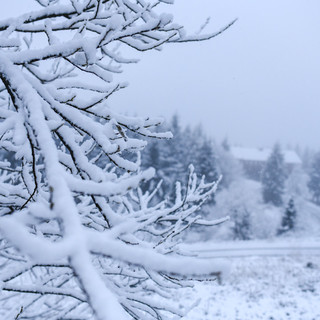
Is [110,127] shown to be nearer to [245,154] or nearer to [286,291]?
[286,291]

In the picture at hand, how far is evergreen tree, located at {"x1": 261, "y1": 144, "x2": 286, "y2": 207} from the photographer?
3816 cm

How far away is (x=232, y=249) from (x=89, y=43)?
19510mm

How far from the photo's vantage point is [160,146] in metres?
28.3

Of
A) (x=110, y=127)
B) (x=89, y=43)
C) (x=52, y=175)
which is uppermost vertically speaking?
(x=89, y=43)

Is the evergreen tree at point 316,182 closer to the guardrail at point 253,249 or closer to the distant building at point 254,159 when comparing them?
the distant building at point 254,159

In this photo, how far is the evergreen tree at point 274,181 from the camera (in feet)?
125

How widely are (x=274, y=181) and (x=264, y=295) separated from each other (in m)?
30.2

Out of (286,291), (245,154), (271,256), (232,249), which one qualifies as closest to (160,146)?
(232,249)

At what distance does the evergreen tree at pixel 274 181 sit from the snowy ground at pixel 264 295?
81.2 feet

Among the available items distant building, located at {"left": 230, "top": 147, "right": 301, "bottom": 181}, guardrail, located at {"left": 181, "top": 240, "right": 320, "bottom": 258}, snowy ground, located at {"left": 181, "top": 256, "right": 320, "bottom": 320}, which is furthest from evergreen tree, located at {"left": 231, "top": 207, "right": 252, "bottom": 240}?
distant building, located at {"left": 230, "top": 147, "right": 301, "bottom": 181}

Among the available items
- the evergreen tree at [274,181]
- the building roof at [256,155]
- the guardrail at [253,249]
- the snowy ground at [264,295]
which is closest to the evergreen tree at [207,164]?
the guardrail at [253,249]

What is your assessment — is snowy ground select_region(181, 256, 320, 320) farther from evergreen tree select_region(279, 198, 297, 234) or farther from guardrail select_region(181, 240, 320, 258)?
evergreen tree select_region(279, 198, 297, 234)

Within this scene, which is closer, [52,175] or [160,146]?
[52,175]

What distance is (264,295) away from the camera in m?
10.5
